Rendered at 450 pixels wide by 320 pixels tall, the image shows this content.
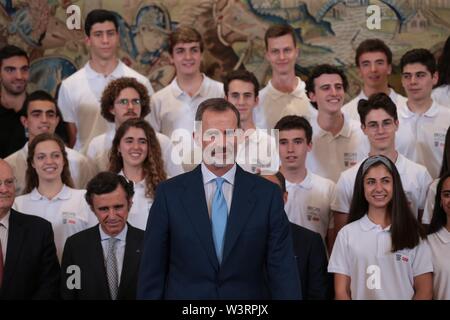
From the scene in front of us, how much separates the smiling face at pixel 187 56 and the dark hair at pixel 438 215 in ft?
6.84

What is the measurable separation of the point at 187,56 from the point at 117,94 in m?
0.60

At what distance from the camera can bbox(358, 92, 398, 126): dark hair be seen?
687 centimetres

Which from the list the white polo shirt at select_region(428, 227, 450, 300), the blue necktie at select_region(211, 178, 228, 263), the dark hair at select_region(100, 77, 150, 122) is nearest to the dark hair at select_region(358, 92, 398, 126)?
the white polo shirt at select_region(428, 227, 450, 300)

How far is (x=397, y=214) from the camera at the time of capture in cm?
620

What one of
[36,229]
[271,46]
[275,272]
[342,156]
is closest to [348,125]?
[342,156]

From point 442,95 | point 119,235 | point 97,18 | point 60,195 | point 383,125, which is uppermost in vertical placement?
point 97,18

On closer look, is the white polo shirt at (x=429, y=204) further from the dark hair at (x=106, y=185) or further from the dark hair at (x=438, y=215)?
the dark hair at (x=106, y=185)

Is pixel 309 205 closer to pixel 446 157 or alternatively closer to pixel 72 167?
pixel 446 157

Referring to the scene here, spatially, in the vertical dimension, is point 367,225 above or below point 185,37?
below

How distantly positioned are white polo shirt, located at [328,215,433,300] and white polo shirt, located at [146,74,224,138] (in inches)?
69.2

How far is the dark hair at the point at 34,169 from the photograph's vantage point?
689 cm

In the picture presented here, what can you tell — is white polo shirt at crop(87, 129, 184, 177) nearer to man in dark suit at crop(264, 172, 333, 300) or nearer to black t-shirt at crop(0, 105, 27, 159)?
black t-shirt at crop(0, 105, 27, 159)

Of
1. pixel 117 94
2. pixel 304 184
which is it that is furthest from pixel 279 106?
pixel 117 94

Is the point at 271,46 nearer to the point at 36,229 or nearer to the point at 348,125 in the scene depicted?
the point at 348,125
